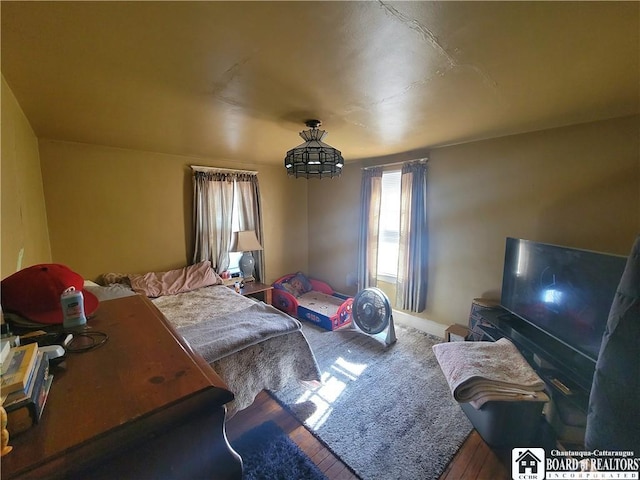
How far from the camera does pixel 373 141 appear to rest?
8.64 feet

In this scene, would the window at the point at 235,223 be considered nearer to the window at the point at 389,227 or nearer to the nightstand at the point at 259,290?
the nightstand at the point at 259,290

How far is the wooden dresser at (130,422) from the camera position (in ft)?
1.40

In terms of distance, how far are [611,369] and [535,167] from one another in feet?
6.16

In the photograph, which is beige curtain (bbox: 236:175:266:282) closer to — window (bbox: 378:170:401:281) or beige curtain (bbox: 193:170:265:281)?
beige curtain (bbox: 193:170:265:281)

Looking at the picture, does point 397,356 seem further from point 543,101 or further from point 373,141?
point 543,101

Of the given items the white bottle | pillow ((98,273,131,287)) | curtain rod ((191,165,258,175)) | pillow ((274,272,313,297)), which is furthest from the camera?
pillow ((274,272,313,297))

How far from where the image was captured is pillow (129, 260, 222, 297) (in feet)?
9.20

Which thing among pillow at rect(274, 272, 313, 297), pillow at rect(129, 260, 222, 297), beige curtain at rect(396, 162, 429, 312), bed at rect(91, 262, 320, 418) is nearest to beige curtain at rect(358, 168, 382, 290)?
beige curtain at rect(396, 162, 429, 312)

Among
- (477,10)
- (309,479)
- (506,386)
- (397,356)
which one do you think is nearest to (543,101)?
(477,10)

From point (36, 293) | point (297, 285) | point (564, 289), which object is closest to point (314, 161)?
point (36, 293)

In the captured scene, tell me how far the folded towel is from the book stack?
6.50 ft

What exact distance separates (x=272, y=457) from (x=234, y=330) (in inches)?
32.0

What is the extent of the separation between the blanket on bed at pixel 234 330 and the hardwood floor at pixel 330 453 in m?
0.58

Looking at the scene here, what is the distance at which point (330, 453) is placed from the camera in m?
1.66
